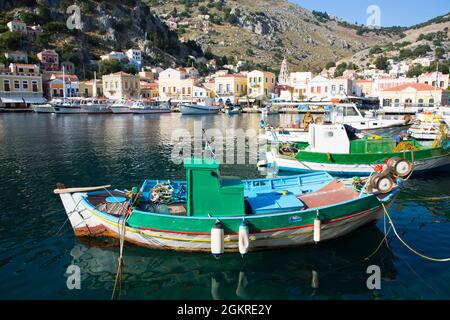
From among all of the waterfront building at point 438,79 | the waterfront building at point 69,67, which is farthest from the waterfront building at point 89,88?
the waterfront building at point 438,79

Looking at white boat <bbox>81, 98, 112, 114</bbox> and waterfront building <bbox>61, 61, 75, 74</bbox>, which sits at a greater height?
waterfront building <bbox>61, 61, 75, 74</bbox>

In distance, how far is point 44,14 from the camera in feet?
373

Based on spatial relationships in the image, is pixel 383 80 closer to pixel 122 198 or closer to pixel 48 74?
pixel 48 74

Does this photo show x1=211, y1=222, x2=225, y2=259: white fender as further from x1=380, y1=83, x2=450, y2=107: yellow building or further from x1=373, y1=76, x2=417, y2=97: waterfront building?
x1=373, y1=76, x2=417, y2=97: waterfront building

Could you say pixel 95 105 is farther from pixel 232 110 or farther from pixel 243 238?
pixel 243 238

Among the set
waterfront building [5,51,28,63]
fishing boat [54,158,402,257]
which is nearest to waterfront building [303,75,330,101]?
waterfront building [5,51,28,63]

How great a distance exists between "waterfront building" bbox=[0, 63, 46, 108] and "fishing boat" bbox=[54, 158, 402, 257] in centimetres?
8573

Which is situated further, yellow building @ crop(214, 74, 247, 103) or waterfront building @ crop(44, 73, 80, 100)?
yellow building @ crop(214, 74, 247, 103)

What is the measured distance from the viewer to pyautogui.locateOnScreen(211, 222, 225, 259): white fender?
997 cm

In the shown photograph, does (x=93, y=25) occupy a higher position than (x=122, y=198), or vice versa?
(x=93, y=25)

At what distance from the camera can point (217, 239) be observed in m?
9.98

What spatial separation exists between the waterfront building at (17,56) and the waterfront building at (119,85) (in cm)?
2063
